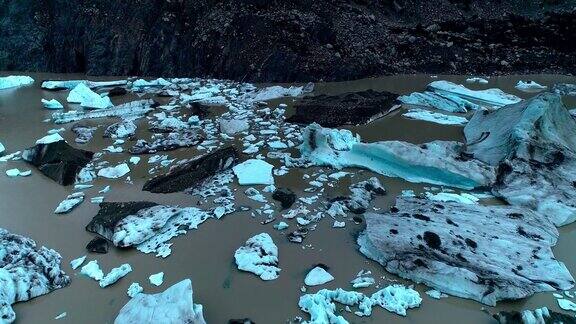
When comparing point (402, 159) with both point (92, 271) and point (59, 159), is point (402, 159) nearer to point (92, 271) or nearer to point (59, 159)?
point (92, 271)

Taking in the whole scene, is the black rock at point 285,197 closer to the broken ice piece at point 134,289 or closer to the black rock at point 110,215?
the black rock at point 110,215

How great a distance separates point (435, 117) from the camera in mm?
6664

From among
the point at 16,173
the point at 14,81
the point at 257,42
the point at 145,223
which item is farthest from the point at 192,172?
the point at 14,81

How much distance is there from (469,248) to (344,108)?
132 inches

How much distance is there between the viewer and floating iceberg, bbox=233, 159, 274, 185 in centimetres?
492

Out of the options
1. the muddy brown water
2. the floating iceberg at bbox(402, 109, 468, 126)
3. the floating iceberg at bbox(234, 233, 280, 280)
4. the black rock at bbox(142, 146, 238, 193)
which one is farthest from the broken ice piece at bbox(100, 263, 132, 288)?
the floating iceberg at bbox(402, 109, 468, 126)

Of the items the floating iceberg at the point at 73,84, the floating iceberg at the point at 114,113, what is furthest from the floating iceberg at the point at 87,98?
the floating iceberg at the point at 73,84

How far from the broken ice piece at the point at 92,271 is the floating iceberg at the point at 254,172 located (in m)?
1.63

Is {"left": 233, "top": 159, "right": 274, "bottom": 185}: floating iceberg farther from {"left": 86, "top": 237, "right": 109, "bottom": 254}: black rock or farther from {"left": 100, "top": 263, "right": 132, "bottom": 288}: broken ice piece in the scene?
{"left": 100, "top": 263, "right": 132, "bottom": 288}: broken ice piece

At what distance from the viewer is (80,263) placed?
12.3ft

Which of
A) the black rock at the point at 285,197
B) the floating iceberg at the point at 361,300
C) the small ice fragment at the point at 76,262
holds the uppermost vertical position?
the floating iceberg at the point at 361,300

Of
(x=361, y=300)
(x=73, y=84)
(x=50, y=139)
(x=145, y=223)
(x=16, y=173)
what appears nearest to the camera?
(x=361, y=300)

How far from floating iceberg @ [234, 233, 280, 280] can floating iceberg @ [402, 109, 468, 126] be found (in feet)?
11.5

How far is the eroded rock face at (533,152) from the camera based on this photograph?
15.0ft
